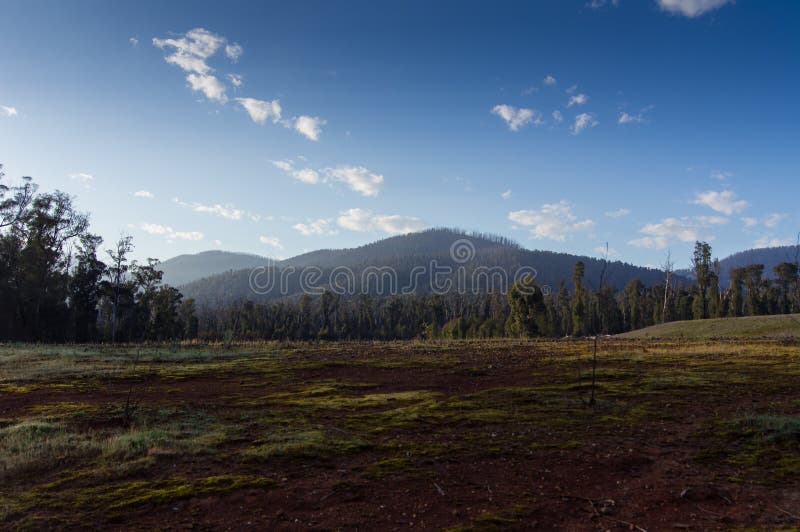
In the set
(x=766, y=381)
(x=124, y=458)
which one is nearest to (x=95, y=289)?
(x=124, y=458)

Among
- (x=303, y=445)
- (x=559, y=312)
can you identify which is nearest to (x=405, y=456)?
(x=303, y=445)

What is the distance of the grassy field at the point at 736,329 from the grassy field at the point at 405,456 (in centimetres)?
4097

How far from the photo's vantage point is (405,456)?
29.9 feet

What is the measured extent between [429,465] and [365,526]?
2.62m

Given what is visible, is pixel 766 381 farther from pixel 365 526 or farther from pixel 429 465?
pixel 365 526

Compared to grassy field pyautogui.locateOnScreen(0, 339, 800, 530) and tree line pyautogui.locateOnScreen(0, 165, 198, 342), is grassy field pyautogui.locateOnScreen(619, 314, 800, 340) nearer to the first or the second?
grassy field pyautogui.locateOnScreen(0, 339, 800, 530)

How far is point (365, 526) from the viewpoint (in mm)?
6215

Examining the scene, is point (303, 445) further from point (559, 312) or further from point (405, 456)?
point (559, 312)

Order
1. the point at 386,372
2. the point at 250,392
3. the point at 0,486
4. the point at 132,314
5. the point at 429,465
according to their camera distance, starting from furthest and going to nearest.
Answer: the point at 132,314 → the point at 386,372 → the point at 250,392 → the point at 429,465 → the point at 0,486

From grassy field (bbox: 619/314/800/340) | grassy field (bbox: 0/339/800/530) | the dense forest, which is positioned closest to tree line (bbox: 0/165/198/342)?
the dense forest

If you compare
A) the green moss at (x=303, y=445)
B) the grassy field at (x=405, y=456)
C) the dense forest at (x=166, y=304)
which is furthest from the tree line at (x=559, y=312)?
the green moss at (x=303, y=445)

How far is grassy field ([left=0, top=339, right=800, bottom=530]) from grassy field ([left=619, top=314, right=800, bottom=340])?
4097cm

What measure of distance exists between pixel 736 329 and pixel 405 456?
61.1m

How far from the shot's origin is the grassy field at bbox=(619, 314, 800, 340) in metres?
50.7
